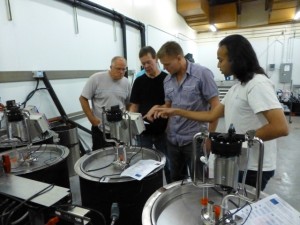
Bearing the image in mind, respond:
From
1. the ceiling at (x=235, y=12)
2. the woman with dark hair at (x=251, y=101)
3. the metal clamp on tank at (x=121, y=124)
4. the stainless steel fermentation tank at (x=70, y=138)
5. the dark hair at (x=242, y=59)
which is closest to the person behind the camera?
the woman with dark hair at (x=251, y=101)

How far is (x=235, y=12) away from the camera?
6.04 metres

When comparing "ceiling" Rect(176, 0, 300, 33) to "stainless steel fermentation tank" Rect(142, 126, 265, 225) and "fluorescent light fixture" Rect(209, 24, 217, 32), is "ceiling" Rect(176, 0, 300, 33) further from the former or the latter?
"stainless steel fermentation tank" Rect(142, 126, 265, 225)

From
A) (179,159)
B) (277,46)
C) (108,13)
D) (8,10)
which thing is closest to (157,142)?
(179,159)

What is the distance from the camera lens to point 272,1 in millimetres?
5211

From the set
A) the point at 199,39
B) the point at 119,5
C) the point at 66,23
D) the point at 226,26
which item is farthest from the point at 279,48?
the point at 66,23

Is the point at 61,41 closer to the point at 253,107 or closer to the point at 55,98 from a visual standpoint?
the point at 55,98

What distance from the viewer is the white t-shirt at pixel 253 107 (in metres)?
0.93

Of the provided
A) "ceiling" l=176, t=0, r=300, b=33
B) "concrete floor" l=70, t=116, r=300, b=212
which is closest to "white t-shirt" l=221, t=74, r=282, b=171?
"concrete floor" l=70, t=116, r=300, b=212

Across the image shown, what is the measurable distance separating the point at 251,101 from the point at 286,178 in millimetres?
2204

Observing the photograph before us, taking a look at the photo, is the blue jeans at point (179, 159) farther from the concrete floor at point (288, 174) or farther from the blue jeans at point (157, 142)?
the concrete floor at point (288, 174)

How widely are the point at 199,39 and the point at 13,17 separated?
6.66 meters

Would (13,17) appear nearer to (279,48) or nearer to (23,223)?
(23,223)

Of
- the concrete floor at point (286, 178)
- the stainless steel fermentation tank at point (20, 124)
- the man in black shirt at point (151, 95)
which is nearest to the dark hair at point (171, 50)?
the man in black shirt at point (151, 95)

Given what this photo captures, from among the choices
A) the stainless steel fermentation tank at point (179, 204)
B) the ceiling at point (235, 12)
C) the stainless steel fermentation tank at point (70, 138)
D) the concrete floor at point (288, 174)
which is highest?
the ceiling at point (235, 12)
